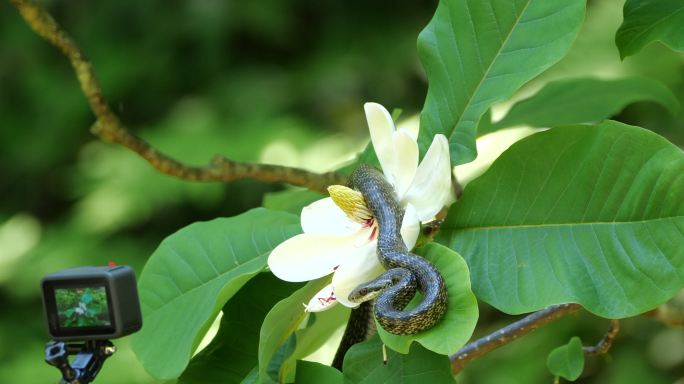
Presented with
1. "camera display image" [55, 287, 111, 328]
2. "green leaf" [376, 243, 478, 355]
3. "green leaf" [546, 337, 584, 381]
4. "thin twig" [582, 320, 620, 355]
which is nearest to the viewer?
"green leaf" [376, 243, 478, 355]

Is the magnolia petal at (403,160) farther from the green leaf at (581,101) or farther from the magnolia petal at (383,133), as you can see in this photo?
the green leaf at (581,101)

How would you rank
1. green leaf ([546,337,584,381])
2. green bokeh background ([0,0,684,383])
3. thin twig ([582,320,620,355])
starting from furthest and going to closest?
green bokeh background ([0,0,684,383]) → thin twig ([582,320,620,355]) → green leaf ([546,337,584,381])

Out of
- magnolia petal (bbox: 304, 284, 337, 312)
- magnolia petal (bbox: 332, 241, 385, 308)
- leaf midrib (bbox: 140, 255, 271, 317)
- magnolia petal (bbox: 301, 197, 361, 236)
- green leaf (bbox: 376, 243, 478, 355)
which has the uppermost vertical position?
magnolia petal (bbox: 301, 197, 361, 236)

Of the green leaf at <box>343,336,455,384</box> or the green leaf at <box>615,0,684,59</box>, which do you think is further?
the green leaf at <box>615,0,684,59</box>

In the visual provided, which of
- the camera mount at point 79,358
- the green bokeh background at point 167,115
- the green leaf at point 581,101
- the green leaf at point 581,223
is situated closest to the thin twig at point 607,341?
the green leaf at point 581,101

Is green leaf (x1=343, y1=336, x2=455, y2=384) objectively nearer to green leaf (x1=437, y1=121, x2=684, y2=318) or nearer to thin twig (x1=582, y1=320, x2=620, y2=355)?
green leaf (x1=437, y1=121, x2=684, y2=318)

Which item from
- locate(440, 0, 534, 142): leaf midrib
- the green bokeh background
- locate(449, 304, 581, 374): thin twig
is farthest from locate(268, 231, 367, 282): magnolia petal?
the green bokeh background
